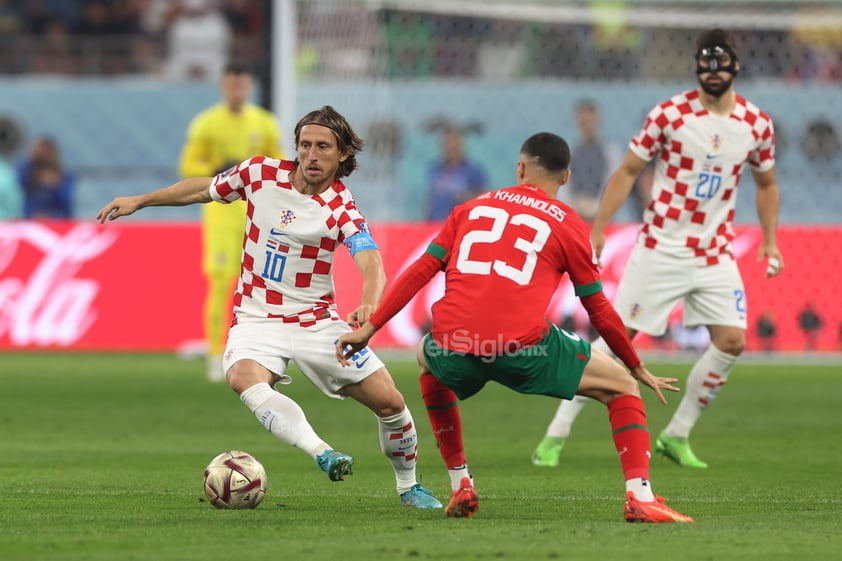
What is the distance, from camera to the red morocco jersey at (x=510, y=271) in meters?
6.61

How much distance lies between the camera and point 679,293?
9.68m

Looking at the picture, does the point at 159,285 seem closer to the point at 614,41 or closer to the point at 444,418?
the point at 614,41

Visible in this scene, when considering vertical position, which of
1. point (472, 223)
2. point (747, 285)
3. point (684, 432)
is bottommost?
point (747, 285)

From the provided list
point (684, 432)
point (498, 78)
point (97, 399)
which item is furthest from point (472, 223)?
point (498, 78)

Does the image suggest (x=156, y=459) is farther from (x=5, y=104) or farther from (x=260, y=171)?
(x=5, y=104)

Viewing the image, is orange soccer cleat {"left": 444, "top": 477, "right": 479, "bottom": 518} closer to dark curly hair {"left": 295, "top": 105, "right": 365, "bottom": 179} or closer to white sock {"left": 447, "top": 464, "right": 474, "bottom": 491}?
white sock {"left": 447, "top": 464, "right": 474, "bottom": 491}

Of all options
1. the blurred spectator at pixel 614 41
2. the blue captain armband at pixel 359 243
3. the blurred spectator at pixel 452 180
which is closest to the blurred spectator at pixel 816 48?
the blurred spectator at pixel 614 41

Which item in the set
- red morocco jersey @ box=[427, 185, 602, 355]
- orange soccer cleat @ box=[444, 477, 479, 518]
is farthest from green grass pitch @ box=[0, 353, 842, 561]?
red morocco jersey @ box=[427, 185, 602, 355]

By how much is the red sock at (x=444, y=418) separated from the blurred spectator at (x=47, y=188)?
46.3 ft

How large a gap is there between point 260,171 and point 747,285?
11.5 metres

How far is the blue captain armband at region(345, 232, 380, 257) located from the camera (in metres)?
7.18

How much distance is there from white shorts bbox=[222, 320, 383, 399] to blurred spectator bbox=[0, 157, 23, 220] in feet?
45.7

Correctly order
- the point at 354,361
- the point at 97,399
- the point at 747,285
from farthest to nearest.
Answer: the point at 747,285
the point at 97,399
the point at 354,361

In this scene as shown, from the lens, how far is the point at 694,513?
697 centimetres
